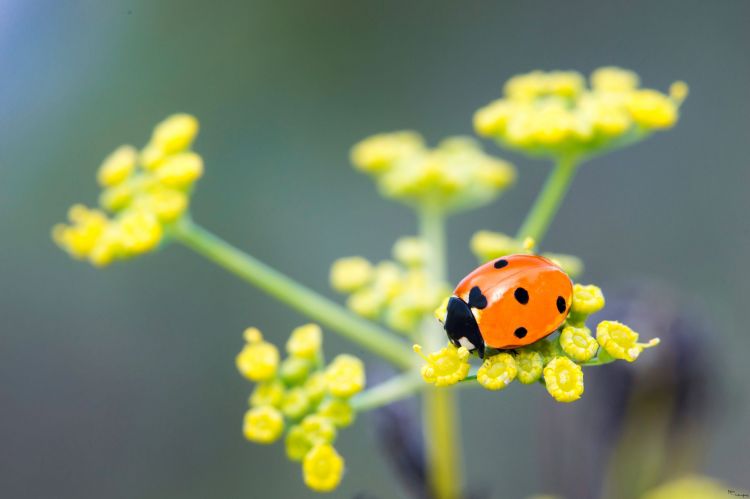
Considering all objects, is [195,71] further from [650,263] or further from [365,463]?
[650,263]

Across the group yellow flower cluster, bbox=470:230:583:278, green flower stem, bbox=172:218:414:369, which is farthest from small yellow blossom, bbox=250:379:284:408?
yellow flower cluster, bbox=470:230:583:278

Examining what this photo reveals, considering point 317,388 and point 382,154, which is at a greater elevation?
point 382,154

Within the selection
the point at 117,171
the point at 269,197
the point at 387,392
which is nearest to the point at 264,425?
the point at 387,392

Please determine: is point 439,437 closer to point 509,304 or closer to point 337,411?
point 337,411

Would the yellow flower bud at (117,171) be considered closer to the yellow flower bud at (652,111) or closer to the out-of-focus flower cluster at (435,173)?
the out-of-focus flower cluster at (435,173)

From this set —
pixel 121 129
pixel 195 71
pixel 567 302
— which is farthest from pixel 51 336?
pixel 567 302

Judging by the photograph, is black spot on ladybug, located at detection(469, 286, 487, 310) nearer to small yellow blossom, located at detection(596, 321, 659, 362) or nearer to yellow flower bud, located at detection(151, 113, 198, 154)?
small yellow blossom, located at detection(596, 321, 659, 362)
